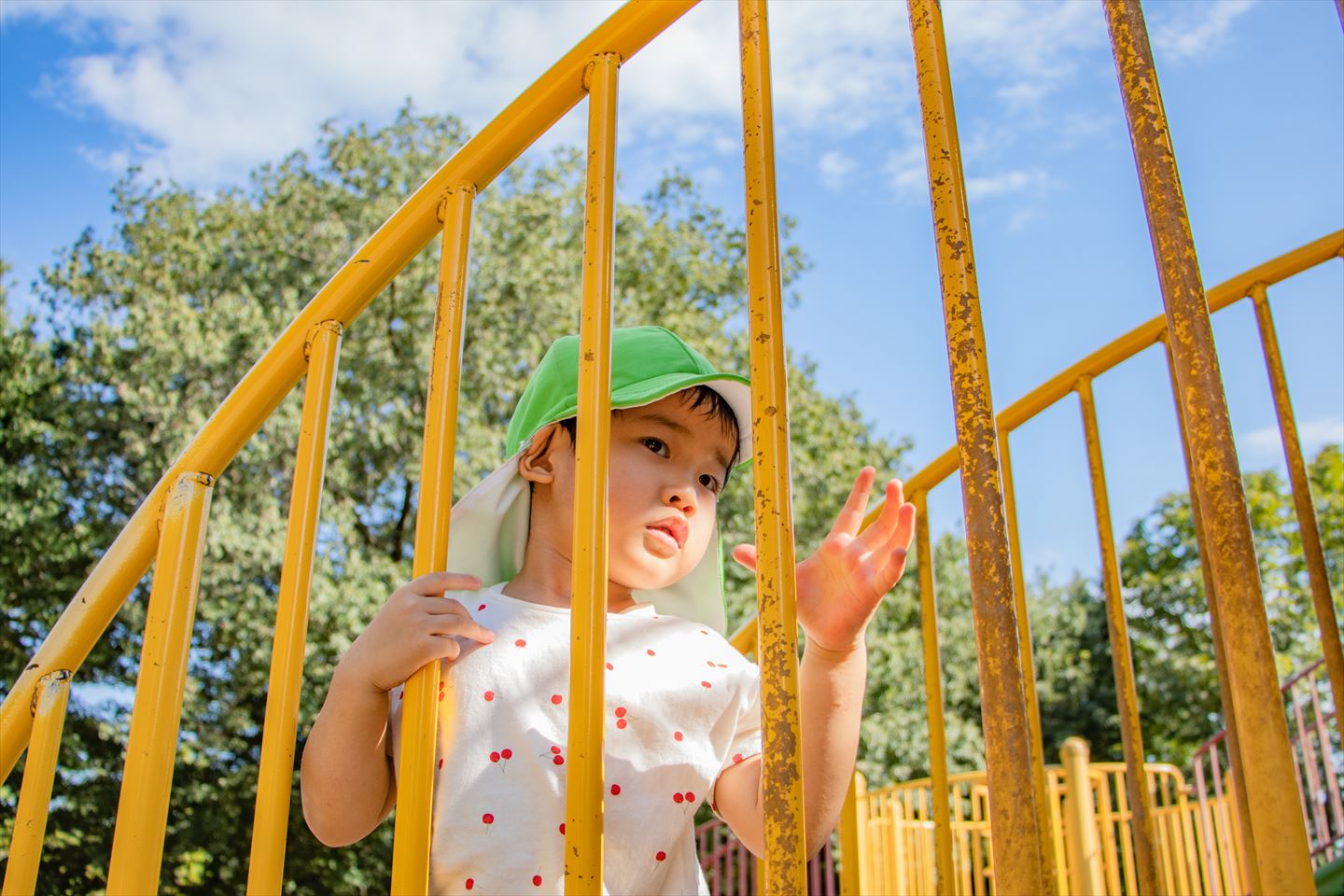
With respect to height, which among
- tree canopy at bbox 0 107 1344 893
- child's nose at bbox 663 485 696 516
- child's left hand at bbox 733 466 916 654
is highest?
tree canopy at bbox 0 107 1344 893

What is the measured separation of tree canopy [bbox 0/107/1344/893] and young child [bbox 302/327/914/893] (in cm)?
671

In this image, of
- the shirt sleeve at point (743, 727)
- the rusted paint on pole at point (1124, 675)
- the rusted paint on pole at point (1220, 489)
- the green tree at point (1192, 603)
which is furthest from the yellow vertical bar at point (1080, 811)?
the green tree at point (1192, 603)

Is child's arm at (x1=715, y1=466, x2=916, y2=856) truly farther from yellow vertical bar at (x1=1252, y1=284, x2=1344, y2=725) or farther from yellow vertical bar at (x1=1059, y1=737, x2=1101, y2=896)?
yellow vertical bar at (x1=1059, y1=737, x2=1101, y2=896)

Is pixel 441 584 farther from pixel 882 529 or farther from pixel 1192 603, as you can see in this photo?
pixel 1192 603

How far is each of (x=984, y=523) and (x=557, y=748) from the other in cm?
69

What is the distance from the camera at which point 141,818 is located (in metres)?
0.89

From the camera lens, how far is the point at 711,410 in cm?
149

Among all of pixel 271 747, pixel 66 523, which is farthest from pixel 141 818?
pixel 66 523

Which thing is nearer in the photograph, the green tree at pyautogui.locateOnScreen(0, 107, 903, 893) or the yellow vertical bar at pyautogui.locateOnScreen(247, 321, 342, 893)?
the yellow vertical bar at pyautogui.locateOnScreen(247, 321, 342, 893)

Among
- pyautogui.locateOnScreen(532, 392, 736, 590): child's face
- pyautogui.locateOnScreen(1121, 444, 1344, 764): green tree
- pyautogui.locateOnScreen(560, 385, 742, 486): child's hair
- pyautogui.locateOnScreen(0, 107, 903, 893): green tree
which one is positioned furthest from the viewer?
pyautogui.locateOnScreen(1121, 444, 1344, 764): green tree

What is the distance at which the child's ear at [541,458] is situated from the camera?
148 cm

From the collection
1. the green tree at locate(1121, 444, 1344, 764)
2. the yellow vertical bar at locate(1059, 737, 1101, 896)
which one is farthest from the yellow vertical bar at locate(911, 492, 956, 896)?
the green tree at locate(1121, 444, 1344, 764)

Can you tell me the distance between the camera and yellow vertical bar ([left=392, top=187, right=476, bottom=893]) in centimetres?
79

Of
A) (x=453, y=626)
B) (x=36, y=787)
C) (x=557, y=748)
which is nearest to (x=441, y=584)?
(x=453, y=626)
